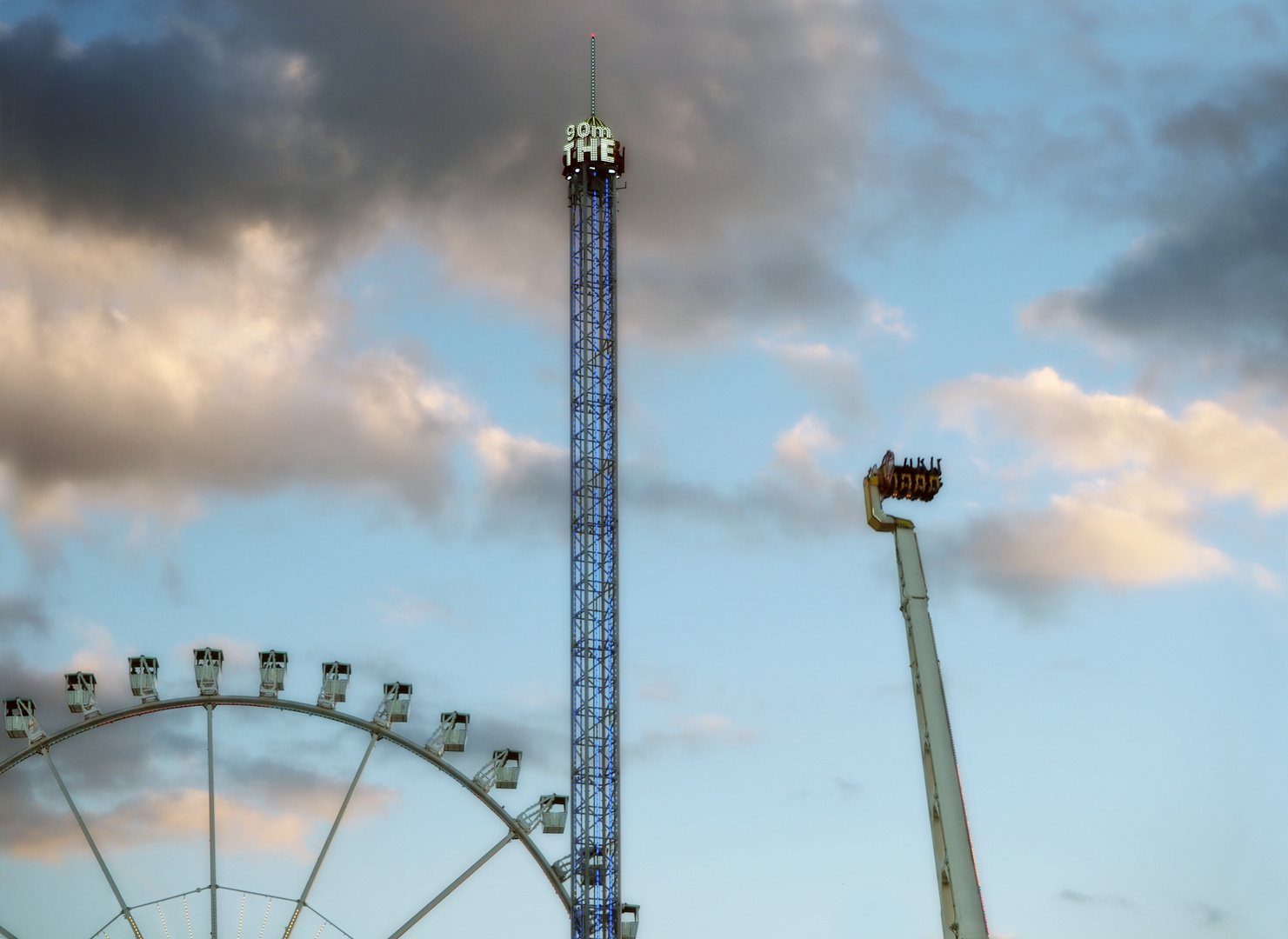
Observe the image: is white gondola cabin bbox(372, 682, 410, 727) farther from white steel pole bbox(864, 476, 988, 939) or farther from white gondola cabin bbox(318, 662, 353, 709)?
white steel pole bbox(864, 476, 988, 939)

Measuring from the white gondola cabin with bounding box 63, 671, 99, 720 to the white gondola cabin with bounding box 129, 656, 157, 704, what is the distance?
88.7 inches

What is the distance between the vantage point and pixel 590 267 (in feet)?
497

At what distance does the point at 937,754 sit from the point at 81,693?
53.1 meters

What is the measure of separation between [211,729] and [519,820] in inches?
750

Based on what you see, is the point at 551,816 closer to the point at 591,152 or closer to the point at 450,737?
the point at 450,737

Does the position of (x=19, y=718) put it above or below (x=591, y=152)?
below

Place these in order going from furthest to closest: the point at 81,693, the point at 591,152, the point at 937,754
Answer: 1. the point at 591,152
2. the point at 81,693
3. the point at 937,754

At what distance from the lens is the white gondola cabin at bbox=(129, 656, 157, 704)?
341 ft

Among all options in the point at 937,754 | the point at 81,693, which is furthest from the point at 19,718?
the point at 937,754

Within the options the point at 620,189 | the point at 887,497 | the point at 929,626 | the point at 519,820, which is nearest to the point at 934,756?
the point at 929,626

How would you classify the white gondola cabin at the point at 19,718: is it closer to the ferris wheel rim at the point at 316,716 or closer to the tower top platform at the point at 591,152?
the ferris wheel rim at the point at 316,716

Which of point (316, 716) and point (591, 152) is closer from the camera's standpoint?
point (316, 716)

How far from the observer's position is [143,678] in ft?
341

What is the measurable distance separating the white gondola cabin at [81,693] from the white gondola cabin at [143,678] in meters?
2.25
